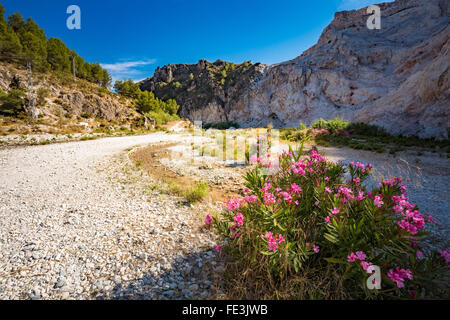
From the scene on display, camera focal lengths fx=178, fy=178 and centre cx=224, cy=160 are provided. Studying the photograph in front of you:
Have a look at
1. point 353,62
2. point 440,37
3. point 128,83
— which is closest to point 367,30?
point 353,62

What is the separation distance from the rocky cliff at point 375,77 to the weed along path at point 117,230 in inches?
323

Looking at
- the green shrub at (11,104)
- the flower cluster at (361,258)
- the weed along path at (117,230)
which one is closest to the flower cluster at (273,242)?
the flower cluster at (361,258)

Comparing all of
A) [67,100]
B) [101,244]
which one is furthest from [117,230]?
[67,100]

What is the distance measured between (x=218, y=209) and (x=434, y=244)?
3.52 meters

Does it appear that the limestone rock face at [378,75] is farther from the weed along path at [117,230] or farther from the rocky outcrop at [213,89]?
the rocky outcrop at [213,89]

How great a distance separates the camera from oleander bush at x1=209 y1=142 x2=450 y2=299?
140cm

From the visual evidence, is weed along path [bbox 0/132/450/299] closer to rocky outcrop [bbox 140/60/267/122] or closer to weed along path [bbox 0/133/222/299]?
weed along path [bbox 0/133/222/299]

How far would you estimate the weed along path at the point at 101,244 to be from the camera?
83.6 inches

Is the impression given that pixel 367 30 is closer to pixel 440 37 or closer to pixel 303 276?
pixel 440 37

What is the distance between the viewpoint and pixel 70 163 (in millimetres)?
7824

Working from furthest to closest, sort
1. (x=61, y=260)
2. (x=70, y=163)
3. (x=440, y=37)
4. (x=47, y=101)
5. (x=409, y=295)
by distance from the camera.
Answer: (x=47, y=101) → (x=440, y=37) → (x=70, y=163) → (x=61, y=260) → (x=409, y=295)

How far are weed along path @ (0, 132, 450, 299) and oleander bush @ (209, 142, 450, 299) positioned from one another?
62 cm
